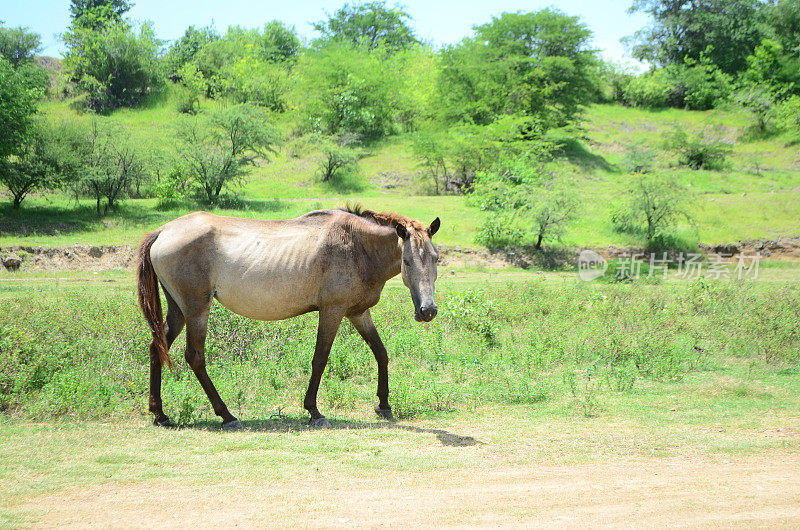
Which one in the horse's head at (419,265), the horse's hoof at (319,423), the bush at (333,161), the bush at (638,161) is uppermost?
the bush at (638,161)

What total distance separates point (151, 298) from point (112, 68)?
47512 mm

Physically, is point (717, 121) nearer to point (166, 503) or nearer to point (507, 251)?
point (507, 251)

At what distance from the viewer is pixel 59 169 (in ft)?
91.1

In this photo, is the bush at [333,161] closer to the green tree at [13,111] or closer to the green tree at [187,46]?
the green tree at [13,111]

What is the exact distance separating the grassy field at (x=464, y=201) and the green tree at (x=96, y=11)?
15695 mm

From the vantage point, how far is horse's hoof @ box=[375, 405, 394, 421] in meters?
7.91

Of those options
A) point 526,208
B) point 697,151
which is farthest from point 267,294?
point 697,151

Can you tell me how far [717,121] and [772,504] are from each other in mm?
52263

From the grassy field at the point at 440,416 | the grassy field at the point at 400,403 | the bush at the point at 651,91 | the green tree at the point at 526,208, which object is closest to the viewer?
the grassy field at the point at 440,416

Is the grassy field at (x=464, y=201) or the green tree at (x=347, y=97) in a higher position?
the green tree at (x=347, y=97)

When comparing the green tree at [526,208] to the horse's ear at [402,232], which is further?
the green tree at [526,208]

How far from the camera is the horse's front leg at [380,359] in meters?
7.96

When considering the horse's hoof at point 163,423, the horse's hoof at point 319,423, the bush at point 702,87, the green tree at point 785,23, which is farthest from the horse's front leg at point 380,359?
the green tree at point 785,23

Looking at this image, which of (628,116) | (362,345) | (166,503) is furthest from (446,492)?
(628,116)
